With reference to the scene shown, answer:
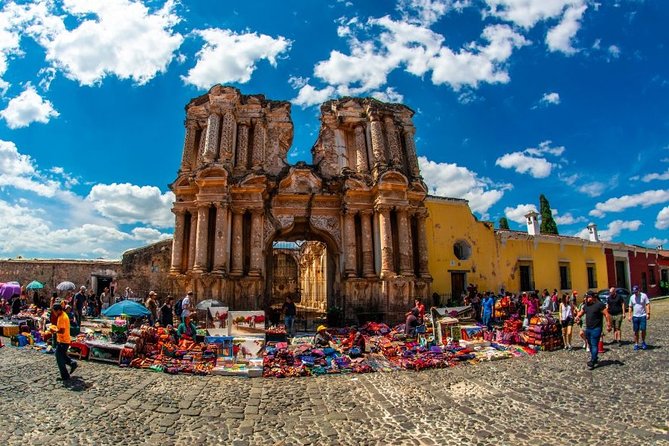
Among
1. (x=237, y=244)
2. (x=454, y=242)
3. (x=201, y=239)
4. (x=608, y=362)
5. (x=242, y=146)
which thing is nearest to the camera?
(x=608, y=362)

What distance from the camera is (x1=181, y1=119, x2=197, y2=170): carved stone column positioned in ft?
58.1

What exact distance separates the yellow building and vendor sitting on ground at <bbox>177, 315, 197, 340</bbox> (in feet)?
40.7

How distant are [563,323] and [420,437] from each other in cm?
791

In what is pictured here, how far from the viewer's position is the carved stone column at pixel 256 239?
16.0 meters

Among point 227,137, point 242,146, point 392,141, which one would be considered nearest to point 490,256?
point 392,141

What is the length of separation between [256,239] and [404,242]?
20.6ft

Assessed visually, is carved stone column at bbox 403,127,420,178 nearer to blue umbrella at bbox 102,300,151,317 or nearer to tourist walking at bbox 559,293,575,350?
tourist walking at bbox 559,293,575,350

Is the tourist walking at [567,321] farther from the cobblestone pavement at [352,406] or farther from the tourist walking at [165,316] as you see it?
the tourist walking at [165,316]

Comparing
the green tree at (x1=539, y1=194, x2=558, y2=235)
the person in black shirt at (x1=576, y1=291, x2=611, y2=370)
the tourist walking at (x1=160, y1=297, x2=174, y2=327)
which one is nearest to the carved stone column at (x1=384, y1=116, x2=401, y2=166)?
the person in black shirt at (x1=576, y1=291, x2=611, y2=370)

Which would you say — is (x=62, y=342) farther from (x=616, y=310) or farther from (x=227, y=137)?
(x=616, y=310)

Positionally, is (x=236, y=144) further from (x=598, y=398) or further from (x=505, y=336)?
(x=598, y=398)

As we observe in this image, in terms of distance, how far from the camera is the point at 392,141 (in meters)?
18.5

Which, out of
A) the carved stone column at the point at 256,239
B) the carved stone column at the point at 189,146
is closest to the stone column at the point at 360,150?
the carved stone column at the point at 256,239

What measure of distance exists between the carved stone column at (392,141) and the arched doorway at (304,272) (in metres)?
4.82
